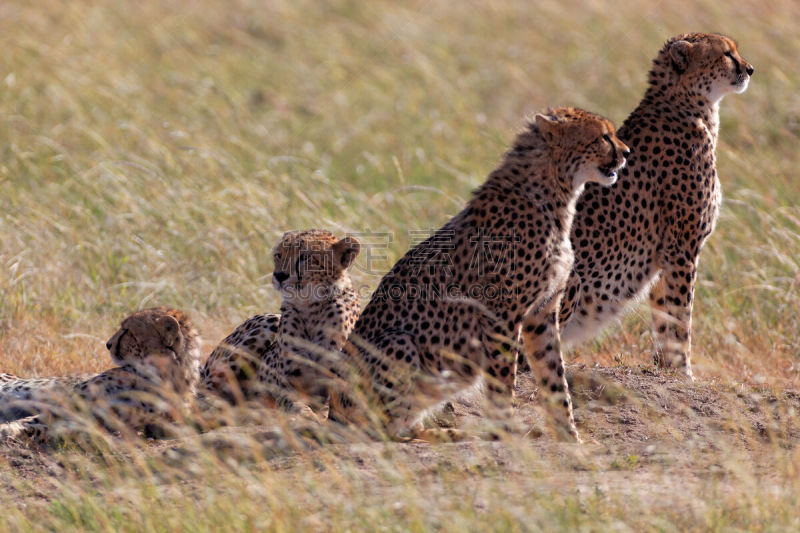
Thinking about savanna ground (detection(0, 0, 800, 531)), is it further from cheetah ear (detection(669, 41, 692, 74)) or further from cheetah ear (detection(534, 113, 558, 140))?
cheetah ear (detection(534, 113, 558, 140))

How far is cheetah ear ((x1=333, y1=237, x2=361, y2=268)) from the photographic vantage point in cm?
461

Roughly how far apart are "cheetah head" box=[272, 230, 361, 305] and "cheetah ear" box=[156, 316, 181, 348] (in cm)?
44

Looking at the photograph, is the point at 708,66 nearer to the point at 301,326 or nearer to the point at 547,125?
the point at 547,125

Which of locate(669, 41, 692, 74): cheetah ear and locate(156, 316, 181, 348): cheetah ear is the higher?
locate(669, 41, 692, 74): cheetah ear

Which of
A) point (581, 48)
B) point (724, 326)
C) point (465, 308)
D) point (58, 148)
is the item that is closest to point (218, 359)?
point (465, 308)

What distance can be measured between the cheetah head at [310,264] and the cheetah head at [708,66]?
70.6 inches

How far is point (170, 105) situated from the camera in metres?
Result: 9.73

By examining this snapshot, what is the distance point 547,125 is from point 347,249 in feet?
3.22

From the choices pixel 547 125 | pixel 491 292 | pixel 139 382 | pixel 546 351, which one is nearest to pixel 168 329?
pixel 139 382

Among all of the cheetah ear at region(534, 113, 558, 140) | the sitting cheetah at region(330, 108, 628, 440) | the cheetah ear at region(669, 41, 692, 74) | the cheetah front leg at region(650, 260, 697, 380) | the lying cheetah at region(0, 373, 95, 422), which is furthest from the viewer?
the cheetah ear at region(669, 41, 692, 74)

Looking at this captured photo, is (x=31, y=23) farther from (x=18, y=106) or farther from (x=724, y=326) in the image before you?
(x=724, y=326)

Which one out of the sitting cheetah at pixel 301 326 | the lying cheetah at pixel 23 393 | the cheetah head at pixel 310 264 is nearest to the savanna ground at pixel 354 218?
the lying cheetah at pixel 23 393

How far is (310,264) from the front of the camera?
4695 millimetres

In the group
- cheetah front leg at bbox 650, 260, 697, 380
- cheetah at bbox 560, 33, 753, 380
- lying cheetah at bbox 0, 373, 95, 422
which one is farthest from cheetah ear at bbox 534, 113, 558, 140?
lying cheetah at bbox 0, 373, 95, 422
